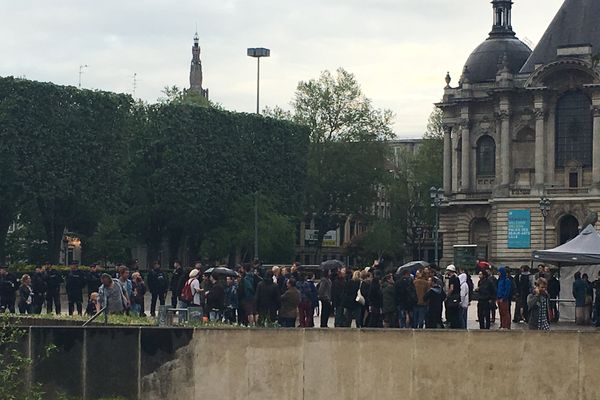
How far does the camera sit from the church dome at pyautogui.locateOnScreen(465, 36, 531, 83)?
11938 cm

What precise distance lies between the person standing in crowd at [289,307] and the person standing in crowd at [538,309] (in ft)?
17.2

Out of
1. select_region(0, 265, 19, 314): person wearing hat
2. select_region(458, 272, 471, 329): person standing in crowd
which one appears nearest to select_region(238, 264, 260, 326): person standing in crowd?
select_region(458, 272, 471, 329): person standing in crowd

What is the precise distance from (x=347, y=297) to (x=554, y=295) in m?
9.44

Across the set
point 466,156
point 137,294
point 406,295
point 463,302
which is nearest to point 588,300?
point 463,302

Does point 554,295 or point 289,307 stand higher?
point 554,295

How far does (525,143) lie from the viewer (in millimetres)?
111562

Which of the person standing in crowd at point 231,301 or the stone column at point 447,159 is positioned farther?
the stone column at point 447,159

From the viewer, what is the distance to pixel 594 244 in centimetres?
4384

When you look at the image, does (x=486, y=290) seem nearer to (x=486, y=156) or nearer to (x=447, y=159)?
(x=486, y=156)

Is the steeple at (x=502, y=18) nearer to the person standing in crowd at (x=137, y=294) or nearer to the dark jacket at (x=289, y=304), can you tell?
the person standing in crowd at (x=137, y=294)

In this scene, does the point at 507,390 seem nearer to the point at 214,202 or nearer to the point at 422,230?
the point at 214,202

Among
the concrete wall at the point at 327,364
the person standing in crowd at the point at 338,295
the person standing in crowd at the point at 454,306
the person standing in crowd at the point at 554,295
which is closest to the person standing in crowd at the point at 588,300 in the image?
the person standing in crowd at the point at 554,295

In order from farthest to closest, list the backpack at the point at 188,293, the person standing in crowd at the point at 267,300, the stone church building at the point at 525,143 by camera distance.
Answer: the stone church building at the point at 525,143, the backpack at the point at 188,293, the person standing in crowd at the point at 267,300

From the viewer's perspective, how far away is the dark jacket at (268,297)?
38125 millimetres
